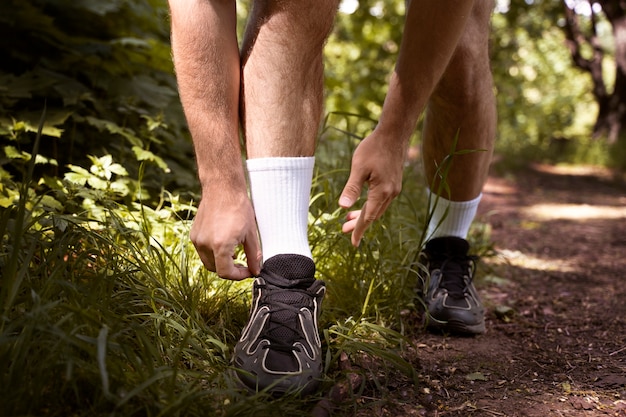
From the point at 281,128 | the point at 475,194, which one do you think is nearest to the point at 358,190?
the point at 281,128

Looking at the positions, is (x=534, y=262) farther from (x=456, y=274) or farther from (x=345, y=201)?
(x=345, y=201)

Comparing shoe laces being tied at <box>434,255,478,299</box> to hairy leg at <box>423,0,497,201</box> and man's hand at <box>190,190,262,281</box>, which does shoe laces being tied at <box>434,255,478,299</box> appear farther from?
man's hand at <box>190,190,262,281</box>

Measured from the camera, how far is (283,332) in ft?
4.04

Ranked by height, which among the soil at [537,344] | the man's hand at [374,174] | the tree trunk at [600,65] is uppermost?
the tree trunk at [600,65]

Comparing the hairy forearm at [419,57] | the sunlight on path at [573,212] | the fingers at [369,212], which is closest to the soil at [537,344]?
the fingers at [369,212]

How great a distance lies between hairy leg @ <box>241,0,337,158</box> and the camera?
1.29m

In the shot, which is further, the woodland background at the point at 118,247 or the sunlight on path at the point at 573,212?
the sunlight on path at the point at 573,212

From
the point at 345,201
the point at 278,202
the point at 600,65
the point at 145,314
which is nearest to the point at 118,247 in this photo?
the point at 145,314

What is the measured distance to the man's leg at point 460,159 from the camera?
Answer: 1.64 m

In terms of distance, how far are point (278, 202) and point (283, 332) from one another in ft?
0.86

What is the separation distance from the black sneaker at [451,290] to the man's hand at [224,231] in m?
0.56

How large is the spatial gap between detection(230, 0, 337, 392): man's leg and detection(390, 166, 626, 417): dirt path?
0.28 meters

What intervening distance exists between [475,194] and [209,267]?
0.88m

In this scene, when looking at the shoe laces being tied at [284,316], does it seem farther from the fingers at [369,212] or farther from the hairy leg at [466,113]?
the hairy leg at [466,113]
